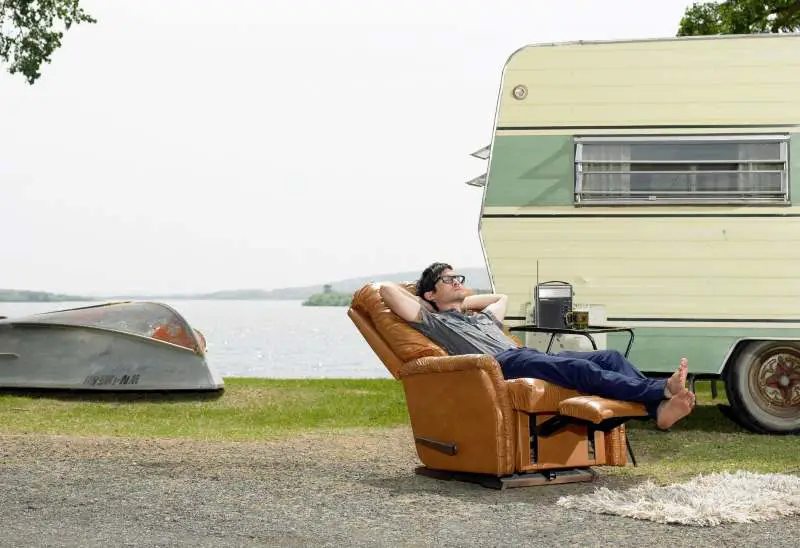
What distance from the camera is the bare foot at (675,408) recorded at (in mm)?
5863

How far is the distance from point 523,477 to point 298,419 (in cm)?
501

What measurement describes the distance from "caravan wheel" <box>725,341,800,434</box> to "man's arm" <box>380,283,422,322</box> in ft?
12.9

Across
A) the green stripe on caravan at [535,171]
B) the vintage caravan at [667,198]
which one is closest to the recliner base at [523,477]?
the vintage caravan at [667,198]

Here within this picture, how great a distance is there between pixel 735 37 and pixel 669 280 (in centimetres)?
219

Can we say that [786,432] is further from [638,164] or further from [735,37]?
[735,37]

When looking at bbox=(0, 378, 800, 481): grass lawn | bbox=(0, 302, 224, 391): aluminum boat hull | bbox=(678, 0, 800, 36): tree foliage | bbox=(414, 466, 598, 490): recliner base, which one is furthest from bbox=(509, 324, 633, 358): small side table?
bbox=(678, 0, 800, 36): tree foliage

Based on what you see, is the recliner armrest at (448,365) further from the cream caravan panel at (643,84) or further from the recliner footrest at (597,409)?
the cream caravan panel at (643,84)

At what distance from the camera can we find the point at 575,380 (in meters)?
6.15

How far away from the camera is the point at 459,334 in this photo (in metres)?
6.71

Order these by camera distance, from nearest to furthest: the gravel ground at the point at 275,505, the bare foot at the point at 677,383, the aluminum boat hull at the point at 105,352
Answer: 1. the gravel ground at the point at 275,505
2. the bare foot at the point at 677,383
3. the aluminum boat hull at the point at 105,352

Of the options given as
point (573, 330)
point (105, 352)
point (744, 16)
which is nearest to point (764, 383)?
point (573, 330)

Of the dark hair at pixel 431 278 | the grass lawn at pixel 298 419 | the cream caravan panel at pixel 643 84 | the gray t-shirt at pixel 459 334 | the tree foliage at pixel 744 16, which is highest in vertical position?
the tree foliage at pixel 744 16

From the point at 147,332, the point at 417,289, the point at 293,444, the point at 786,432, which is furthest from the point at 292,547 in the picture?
the point at 147,332

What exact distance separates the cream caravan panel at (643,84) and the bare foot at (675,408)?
4.00m
